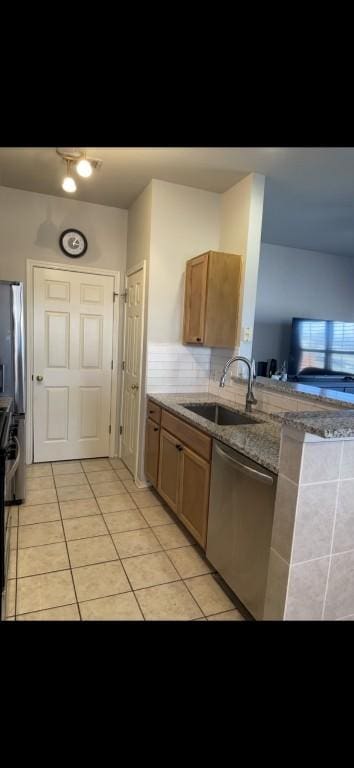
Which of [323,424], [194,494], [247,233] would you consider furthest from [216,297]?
[323,424]

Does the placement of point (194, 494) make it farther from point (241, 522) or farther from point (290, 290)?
point (290, 290)

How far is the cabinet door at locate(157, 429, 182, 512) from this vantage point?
2.48 meters

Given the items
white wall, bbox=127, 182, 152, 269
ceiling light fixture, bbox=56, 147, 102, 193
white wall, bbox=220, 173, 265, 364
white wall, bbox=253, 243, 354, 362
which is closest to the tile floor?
white wall, bbox=220, 173, 265, 364

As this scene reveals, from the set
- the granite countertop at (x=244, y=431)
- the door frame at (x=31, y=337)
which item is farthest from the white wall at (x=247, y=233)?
the door frame at (x=31, y=337)

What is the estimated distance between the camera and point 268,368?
4574 millimetres

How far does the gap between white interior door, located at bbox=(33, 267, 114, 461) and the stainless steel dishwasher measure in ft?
6.89

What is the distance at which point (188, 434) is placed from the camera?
2281 millimetres

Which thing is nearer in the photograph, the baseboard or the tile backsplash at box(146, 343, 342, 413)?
the tile backsplash at box(146, 343, 342, 413)

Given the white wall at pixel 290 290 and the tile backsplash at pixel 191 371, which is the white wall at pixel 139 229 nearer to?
the tile backsplash at pixel 191 371

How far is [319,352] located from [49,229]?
139 inches

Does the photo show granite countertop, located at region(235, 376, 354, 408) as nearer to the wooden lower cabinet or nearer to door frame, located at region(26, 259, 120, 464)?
the wooden lower cabinet

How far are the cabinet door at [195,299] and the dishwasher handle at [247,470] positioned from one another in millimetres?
1201
